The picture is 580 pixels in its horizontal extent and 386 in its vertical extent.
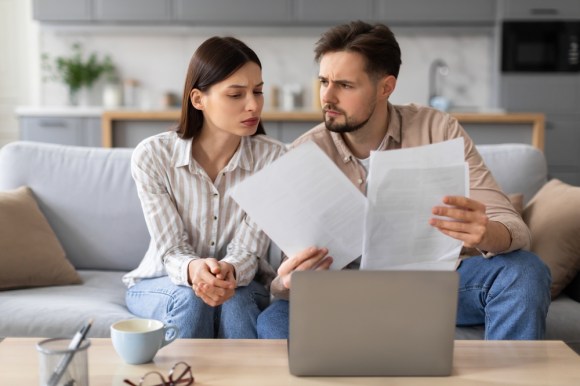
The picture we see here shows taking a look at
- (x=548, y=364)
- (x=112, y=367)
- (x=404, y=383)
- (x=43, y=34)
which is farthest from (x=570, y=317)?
(x=43, y=34)

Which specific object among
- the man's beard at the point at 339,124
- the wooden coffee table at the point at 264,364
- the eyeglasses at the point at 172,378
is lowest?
the wooden coffee table at the point at 264,364

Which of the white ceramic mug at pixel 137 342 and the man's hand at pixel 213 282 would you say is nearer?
the white ceramic mug at pixel 137 342

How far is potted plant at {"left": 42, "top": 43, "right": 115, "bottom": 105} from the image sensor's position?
217 inches

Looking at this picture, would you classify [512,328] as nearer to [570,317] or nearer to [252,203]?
[570,317]

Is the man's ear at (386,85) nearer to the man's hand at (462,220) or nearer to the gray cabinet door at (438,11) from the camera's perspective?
the man's hand at (462,220)

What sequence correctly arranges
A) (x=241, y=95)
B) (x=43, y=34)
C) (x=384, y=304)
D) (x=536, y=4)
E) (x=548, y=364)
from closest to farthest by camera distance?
(x=384, y=304) → (x=548, y=364) → (x=241, y=95) → (x=536, y=4) → (x=43, y=34)

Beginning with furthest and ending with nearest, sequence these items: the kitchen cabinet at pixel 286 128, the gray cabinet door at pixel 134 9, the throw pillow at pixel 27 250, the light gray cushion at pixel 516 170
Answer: the gray cabinet door at pixel 134 9, the kitchen cabinet at pixel 286 128, the light gray cushion at pixel 516 170, the throw pillow at pixel 27 250

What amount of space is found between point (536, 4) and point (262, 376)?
476 centimetres

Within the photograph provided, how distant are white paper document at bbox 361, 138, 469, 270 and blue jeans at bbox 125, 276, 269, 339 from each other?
21.2 inches

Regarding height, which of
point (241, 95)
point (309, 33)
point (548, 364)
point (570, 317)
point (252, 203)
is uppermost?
point (309, 33)

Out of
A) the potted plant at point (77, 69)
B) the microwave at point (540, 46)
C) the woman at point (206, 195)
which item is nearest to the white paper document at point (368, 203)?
the woman at point (206, 195)

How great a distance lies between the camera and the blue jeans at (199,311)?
1.76 metres

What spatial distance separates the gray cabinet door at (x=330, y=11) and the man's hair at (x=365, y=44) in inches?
136

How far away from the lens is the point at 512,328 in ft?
5.52
